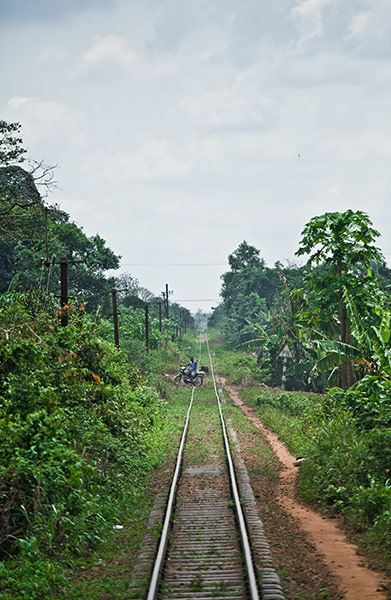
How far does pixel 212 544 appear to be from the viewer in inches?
297

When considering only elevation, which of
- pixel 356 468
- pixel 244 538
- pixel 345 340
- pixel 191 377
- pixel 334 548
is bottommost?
pixel 334 548

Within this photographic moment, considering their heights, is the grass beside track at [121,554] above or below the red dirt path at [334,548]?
above

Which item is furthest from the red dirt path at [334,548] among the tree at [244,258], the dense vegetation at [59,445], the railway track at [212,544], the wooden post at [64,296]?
the tree at [244,258]

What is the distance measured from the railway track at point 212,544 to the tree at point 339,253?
6.50 metres

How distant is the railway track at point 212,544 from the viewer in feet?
19.9

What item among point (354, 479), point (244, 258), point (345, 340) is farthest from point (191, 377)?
point (244, 258)

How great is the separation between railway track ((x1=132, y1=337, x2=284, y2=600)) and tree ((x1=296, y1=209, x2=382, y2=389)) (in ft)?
21.3

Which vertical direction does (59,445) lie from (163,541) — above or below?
above

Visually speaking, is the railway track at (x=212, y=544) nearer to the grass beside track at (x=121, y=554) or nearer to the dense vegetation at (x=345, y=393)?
the grass beside track at (x=121, y=554)

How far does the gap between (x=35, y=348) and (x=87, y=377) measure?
4013 millimetres

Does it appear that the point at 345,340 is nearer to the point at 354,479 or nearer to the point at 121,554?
the point at 354,479

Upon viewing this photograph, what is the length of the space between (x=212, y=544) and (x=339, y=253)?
10.8m

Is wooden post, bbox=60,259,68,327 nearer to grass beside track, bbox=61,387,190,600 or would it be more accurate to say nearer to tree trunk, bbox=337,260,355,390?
grass beside track, bbox=61,387,190,600

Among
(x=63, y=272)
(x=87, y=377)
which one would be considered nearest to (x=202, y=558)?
(x=87, y=377)
